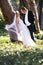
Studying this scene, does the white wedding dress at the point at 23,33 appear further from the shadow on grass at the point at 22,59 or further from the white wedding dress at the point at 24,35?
the shadow on grass at the point at 22,59

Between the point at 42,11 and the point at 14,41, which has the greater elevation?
the point at 14,41

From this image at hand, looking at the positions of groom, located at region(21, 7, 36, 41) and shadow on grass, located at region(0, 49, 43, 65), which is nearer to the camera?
shadow on grass, located at region(0, 49, 43, 65)

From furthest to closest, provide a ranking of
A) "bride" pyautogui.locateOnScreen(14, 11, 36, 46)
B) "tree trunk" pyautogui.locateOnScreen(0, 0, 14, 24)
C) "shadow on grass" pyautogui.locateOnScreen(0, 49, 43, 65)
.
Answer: "tree trunk" pyautogui.locateOnScreen(0, 0, 14, 24) < "bride" pyautogui.locateOnScreen(14, 11, 36, 46) < "shadow on grass" pyautogui.locateOnScreen(0, 49, 43, 65)

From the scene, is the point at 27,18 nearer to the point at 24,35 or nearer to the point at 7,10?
the point at 24,35

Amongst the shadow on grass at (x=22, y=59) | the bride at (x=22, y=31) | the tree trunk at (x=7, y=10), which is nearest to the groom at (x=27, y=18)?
the bride at (x=22, y=31)

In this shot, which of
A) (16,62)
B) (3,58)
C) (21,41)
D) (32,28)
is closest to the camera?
(16,62)

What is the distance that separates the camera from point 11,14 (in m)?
14.4

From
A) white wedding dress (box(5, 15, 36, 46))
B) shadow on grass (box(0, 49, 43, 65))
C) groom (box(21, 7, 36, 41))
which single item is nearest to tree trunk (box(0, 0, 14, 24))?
groom (box(21, 7, 36, 41))

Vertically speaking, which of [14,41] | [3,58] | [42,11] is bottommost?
[42,11]

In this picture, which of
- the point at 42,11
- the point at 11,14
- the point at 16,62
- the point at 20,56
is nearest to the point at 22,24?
the point at 11,14

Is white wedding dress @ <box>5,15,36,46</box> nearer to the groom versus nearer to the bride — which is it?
the bride

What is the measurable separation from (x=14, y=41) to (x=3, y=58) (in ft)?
14.9

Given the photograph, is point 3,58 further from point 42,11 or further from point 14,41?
A: point 42,11

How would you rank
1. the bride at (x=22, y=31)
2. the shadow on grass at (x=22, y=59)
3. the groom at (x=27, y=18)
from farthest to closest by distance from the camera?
the groom at (x=27, y=18), the bride at (x=22, y=31), the shadow on grass at (x=22, y=59)
